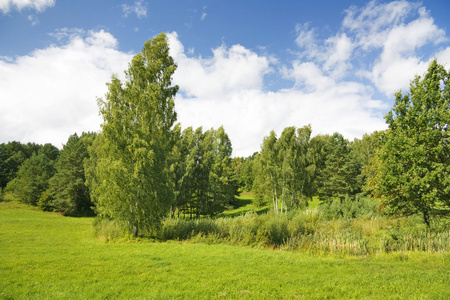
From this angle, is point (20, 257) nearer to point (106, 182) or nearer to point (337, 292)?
point (106, 182)

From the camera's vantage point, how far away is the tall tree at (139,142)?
18672 millimetres

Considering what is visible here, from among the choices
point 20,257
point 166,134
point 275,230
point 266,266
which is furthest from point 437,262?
point 20,257

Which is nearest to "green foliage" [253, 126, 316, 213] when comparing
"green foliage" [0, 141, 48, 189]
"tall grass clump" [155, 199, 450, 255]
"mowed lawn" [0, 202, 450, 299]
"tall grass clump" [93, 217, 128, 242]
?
"tall grass clump" [155, 199, 450, 255]

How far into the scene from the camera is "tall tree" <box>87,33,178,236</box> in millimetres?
18672

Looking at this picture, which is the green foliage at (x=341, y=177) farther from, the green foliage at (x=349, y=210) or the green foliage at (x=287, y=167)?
the green foliage at (x=349, y=210)

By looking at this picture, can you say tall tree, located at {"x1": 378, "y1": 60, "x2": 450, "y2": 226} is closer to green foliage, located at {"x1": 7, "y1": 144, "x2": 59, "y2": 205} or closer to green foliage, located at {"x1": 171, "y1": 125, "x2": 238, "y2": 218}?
green foliage, located at {"x1": 171, "y1": 125, "x2": 238, "y2": 218}

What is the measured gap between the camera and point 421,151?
15.2m

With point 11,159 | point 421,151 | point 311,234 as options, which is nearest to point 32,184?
point 11,159

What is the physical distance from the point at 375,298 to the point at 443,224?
13978 millimetres

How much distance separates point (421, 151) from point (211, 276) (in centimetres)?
1513

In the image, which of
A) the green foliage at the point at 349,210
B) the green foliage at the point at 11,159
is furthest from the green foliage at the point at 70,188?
the green foliage at the point at 349,210

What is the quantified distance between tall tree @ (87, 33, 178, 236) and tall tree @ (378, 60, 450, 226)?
56.7 feet

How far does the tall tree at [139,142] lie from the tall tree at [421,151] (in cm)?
1729

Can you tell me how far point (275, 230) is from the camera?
771 inches
